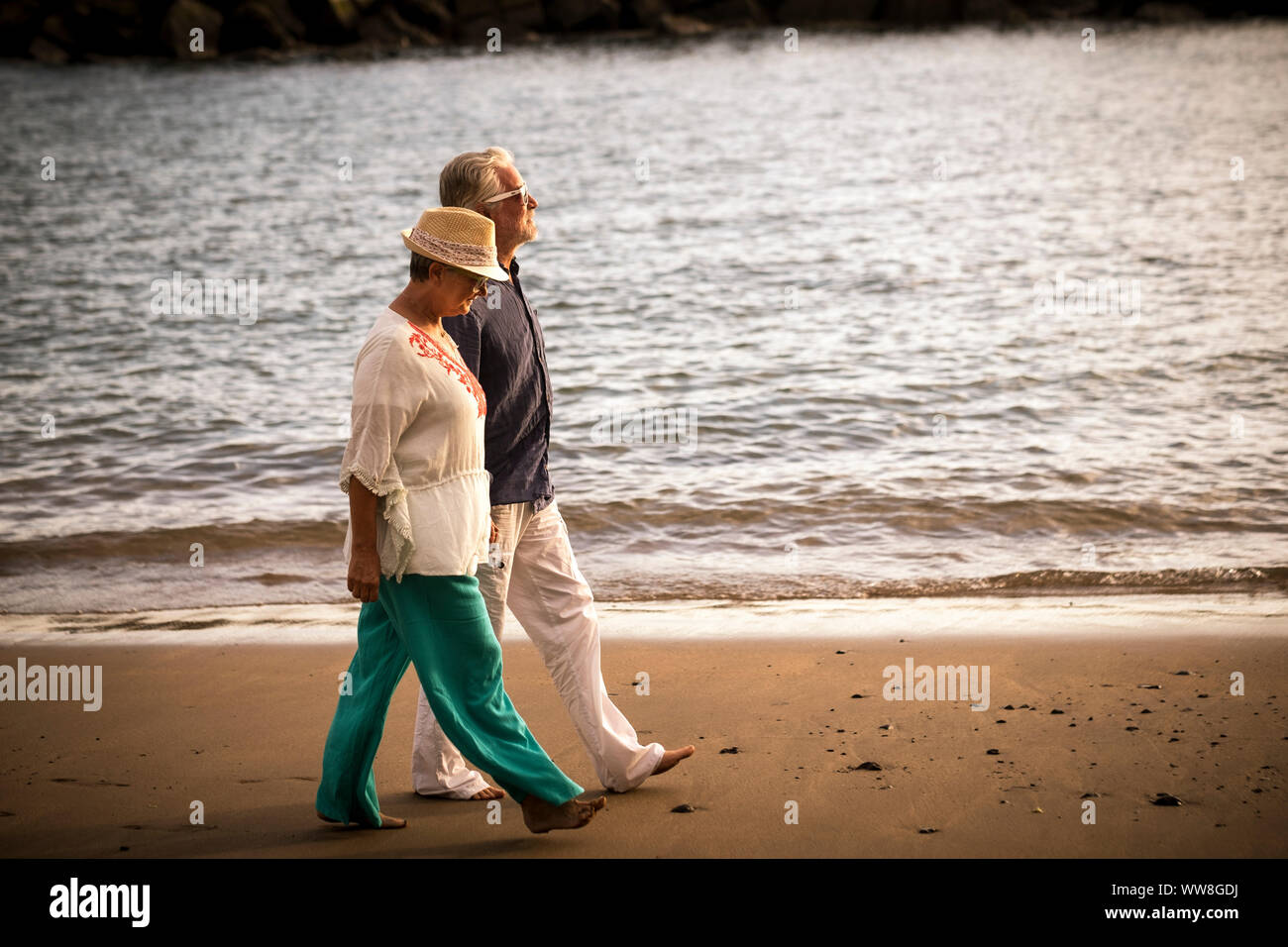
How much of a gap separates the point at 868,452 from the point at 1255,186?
47.4 ft

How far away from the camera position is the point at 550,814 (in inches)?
143

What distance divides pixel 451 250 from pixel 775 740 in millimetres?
2094

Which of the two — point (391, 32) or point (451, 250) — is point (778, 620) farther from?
point (391, 32)

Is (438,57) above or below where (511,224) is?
above

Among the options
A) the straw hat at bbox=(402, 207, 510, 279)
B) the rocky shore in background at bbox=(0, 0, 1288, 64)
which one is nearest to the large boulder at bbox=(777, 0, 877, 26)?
the rocky shore in background at bbox=(0, 0, 1288, 64)

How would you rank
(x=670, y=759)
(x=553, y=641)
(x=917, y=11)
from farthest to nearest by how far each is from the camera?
(x=917, y=11)
(x=670, y=759)
(x=553, y=641)

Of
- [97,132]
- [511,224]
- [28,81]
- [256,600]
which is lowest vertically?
[256,600]

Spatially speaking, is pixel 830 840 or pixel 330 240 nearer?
pixel 830 840

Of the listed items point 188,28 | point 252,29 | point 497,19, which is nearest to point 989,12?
point 497,19

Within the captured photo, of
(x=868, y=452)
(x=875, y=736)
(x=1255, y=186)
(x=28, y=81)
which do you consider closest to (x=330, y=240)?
(x=868, y=452)

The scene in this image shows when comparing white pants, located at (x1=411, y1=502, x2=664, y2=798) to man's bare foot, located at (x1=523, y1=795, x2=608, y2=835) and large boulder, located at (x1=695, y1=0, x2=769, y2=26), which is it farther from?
large boulder, located at (x1=695, y1=0, x2=769, y2=26)

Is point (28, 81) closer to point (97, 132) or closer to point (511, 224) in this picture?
point (97, 132)

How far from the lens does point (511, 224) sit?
3703 mm
